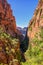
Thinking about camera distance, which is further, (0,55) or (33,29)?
(33,29)

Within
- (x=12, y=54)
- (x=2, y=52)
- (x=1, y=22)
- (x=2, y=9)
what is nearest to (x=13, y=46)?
(x=12, y=54)

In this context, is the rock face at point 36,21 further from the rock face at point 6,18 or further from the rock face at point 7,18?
the rock face at point 6,18

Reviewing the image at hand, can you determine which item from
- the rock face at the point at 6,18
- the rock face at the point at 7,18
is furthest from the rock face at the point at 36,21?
the rock face at the point at 6,18

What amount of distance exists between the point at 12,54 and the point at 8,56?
10.3 feet

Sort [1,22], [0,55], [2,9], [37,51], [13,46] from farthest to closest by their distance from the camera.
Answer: [2,9] < [1,22] < [13,46] < [37,51] < [0,55]

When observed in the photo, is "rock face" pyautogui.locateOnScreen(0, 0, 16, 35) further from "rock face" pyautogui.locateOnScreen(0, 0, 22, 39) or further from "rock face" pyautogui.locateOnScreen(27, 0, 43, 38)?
"rock face" pyautogui.locateOnScreen(27, 0, 43, 38)

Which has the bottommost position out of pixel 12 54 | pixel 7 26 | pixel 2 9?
pixel 12 54

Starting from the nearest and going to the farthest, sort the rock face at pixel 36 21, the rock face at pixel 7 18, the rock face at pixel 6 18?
1. the rock face at pixel 36 21
2. the rock face at pixel 7 18
3. the rock face at pixel 6 18

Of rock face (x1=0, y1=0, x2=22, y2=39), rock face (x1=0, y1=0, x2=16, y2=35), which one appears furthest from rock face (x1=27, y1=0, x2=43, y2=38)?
rock face (x1=0, y1=0, x2=16, y2=35)

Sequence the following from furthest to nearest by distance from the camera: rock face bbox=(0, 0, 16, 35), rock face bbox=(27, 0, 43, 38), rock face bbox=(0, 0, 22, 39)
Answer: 1. rock face bbox=(0, 0, 16, 35)
2. rock face bbox=(0, 0, 22, 39)
3. rock face bbox=(27, 0, 43, 38)

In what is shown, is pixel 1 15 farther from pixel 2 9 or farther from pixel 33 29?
pixel 33 29

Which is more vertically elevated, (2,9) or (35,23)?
(2,9)

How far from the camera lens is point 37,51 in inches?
2223

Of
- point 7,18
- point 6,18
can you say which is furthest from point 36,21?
point 6,18
